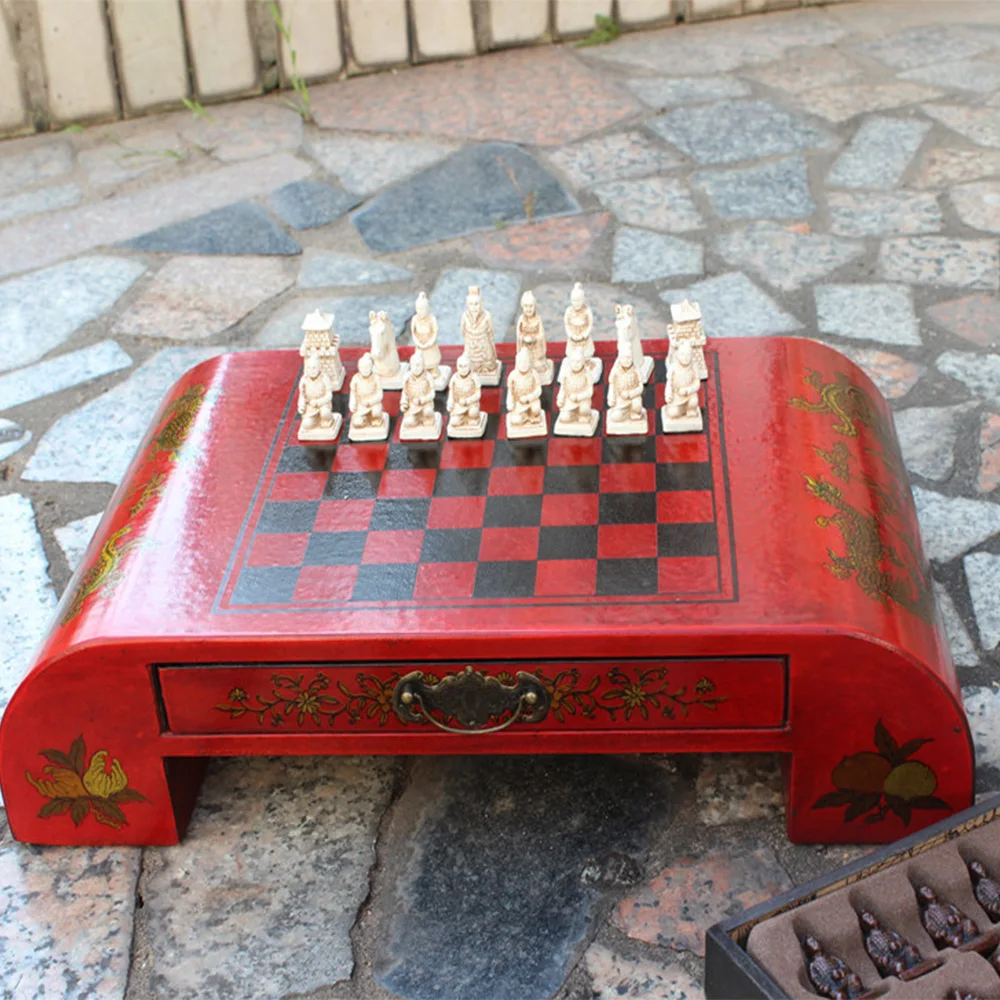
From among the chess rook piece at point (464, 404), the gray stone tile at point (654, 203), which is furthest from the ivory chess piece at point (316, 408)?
the gray stone tile at point (654, 203)

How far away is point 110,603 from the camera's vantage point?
246 cm

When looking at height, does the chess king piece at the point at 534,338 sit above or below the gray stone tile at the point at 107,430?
above

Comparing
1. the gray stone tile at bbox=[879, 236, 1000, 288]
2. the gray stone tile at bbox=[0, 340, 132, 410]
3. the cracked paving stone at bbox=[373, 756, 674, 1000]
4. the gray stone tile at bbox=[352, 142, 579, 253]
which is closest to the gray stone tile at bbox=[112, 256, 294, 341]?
the gray stone tile at bbox=[0, 340, 132, 410]

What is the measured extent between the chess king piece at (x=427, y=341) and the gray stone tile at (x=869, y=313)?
1.43 metres

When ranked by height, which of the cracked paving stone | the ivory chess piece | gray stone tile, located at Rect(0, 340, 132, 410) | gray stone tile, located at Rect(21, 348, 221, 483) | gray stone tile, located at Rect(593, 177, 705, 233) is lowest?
the cracked paving stone

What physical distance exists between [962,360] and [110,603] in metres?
2.35

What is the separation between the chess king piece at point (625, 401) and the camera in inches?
108

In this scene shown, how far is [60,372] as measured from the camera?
405cm

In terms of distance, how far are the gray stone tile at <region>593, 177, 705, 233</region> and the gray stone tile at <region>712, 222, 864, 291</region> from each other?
16 centimetres

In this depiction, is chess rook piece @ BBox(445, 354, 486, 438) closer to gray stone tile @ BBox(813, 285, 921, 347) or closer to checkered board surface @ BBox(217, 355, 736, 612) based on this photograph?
checkered board surface @ BBox(217, 355, 736, 612)

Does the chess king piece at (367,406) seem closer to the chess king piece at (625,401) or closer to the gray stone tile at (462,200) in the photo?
the chess king piece at (625,401)

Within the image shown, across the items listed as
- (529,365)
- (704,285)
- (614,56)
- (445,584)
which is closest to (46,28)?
(614,56)

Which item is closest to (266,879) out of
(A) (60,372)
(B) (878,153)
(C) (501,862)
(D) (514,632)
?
(C) (501,862)

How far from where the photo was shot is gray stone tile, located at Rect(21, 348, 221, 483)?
363 centimetres
